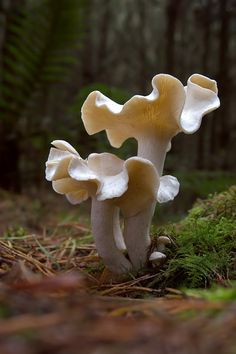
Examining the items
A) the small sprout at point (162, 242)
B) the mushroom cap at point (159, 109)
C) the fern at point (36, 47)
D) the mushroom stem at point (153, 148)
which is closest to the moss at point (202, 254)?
the small sprout at point (162, 242)

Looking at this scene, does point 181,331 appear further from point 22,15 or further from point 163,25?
point 163,25

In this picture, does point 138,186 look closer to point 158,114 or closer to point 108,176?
point 108,176

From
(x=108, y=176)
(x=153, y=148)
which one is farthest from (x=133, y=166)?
(x=153, y=148)

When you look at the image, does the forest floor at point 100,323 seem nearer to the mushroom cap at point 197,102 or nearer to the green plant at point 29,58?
the mushroom cap at point 197,102

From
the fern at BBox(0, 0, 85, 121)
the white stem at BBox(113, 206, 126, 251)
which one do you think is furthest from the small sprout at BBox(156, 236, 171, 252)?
the fern at BBox(0, 0, 85, 121)

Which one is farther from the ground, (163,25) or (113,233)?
(163,25)

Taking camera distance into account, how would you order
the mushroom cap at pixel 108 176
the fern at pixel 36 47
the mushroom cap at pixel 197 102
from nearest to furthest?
the mushroom cap at pixel 108 176
the mushroom cap at pixel 197 102
the fern at pixel 36 47

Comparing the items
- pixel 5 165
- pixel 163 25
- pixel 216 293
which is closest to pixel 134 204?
pixel 216 293
